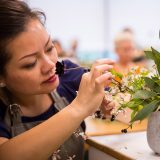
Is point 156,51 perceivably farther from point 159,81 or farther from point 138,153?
point 138,153

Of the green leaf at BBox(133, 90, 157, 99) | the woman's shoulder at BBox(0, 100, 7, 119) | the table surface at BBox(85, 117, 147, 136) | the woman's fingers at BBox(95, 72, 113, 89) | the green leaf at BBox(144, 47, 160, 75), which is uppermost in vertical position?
the green leaf at BBox(144, 47, 160, 75)

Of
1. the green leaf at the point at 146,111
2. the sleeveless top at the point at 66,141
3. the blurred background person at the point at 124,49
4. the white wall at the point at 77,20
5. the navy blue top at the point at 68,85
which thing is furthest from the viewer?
the white wall at the point at 77,20

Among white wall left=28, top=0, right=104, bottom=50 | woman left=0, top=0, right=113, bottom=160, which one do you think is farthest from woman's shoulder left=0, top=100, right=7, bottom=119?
white wall left=28, top=0, right=104, bottom=50

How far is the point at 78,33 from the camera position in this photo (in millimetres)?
6883

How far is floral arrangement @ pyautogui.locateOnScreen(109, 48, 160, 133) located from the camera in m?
1.09

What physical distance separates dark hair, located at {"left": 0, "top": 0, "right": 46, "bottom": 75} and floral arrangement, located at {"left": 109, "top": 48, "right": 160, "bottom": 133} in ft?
1.10

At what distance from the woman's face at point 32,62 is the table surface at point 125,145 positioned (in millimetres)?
261

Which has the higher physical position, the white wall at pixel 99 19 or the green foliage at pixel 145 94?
the green foliage at pixel 145 94

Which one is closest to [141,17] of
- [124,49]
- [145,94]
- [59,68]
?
[124,49]

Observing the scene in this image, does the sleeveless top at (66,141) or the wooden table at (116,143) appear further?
the sleeveless top at (66,141)

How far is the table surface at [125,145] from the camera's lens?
111 centimetres

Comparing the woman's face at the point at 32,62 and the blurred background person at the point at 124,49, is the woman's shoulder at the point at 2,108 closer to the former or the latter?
the woman's face at the point at 32,62

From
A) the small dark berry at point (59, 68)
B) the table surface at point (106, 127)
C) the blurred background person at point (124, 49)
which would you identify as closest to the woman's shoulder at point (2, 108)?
the small dark berry at point (59, 68)

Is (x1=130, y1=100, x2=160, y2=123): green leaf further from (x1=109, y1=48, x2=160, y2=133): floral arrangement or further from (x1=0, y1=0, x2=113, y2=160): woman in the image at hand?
(x1=0, y1=0, x2=113, y2=160): woman
